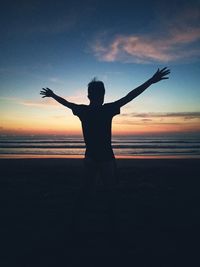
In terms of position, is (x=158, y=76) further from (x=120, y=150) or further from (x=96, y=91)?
(x=120, y=150)

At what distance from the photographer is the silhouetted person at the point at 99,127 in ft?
11.0

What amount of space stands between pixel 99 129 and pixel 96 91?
22.0 inches

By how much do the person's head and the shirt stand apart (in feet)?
0.47

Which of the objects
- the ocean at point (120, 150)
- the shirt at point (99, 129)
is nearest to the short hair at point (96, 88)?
the shirt at point (99, 129)

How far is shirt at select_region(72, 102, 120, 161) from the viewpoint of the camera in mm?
3354

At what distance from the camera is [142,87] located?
333cm

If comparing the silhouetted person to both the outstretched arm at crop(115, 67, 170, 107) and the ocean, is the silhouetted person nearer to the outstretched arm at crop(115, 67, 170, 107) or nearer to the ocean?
A: the outstretched arm at crop(115, 67, 170, 107)
